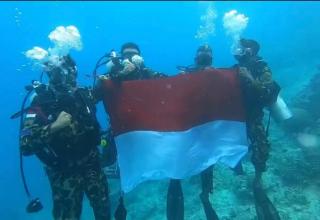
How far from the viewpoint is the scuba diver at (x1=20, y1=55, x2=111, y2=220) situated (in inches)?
228

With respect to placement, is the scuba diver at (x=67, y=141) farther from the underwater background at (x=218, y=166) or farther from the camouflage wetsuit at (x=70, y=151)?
the underwater background at (x=218, y=166)

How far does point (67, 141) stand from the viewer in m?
5.83

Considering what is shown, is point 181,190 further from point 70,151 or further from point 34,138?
point 34,138

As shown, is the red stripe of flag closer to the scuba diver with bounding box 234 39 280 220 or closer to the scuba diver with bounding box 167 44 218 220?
Result: the scuba diver with bounding box 234 39 280 220

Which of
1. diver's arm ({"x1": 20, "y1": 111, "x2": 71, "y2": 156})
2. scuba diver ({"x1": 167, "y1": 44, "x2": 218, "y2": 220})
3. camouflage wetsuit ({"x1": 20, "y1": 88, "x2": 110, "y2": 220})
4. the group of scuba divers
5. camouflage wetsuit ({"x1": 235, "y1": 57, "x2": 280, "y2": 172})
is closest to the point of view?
diver's arm ({"x1": 20, "y1": 111, "x2": 71, "y2": 156})

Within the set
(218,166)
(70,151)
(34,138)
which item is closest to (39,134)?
(34,138)

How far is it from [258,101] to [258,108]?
0.90 ft

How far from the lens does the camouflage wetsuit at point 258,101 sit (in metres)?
7.37

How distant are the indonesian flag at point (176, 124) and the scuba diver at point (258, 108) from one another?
251 mm

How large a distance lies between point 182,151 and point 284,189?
15.1 feet

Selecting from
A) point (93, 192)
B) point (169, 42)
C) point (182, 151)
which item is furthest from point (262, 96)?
point (169, 42)

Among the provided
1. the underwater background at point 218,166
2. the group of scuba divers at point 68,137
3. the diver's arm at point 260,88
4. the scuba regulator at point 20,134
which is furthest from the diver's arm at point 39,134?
the diver's arm at point 260,88

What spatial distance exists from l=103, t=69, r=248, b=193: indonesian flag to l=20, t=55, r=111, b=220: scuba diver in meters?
0.98

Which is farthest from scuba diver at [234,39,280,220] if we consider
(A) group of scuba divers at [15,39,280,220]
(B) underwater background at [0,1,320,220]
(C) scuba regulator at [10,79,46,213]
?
(C) scuba regulator at [10,79,46,213]
